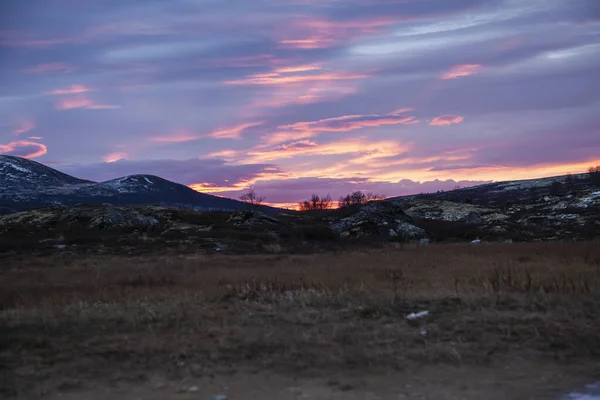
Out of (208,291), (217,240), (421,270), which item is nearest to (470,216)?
(217,240)

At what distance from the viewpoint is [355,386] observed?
20.6ft

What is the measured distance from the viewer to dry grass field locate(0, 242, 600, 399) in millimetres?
6398

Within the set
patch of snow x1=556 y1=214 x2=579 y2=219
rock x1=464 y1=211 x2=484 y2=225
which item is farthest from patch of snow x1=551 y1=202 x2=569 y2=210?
rock x1=464 y1=211 x2=484 y2=225

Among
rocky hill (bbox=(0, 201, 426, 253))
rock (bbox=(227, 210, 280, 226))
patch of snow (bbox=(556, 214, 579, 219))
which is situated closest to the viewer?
rocky hill (bbox=(0, 201, 426, 253))

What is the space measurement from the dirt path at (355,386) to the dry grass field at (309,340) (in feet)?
0.08

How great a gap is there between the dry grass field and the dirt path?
0.08 ft

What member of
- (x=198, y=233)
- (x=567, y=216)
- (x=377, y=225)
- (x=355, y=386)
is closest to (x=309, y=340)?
(x=355, y=386)

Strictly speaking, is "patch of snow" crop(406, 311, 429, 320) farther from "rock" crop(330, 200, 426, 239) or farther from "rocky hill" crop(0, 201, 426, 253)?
"rock" crop(330, 200, 426, 239)

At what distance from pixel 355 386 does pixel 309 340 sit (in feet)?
6.37

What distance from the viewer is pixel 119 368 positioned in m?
7.12

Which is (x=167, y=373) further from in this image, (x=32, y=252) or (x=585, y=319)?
(x=32, y=252)

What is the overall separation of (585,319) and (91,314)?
8.53 metres

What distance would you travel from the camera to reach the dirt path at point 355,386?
6.00m

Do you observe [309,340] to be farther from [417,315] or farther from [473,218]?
[473,218]
